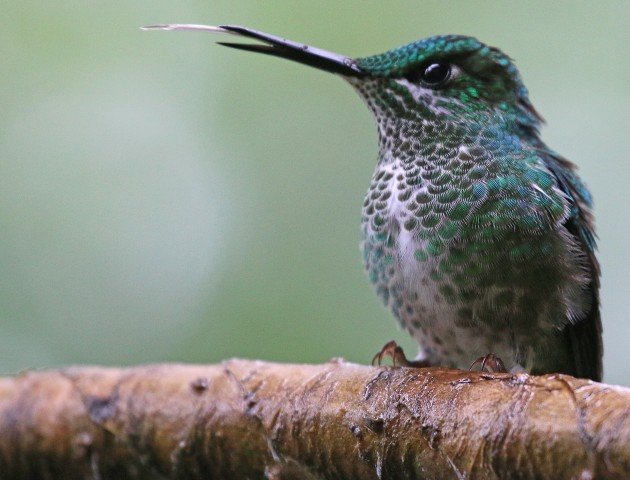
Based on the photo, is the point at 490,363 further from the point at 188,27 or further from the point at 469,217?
the point at 188,27

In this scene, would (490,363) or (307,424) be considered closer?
(307,424)

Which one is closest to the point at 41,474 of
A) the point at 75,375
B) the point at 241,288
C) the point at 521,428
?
the point at 75,375

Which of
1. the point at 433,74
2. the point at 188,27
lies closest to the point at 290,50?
the point at 188,27

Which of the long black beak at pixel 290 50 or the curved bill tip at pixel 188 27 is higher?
the curved bill tip at pixel 188 27

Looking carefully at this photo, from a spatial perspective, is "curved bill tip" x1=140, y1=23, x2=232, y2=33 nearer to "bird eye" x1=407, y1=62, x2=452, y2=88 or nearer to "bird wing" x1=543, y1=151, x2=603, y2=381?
"bird eye" x1=407, y1=62, x2=452, y2=88

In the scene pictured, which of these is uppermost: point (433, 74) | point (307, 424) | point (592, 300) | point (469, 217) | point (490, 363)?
point (433, 74)

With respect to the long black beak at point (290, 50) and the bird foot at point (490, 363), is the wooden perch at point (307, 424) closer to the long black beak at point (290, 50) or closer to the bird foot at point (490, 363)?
the bird foot at point (490, 363)

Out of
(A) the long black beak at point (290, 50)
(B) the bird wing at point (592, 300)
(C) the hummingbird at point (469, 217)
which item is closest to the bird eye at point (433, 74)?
(C) the hummingbird at point (469, 217)
